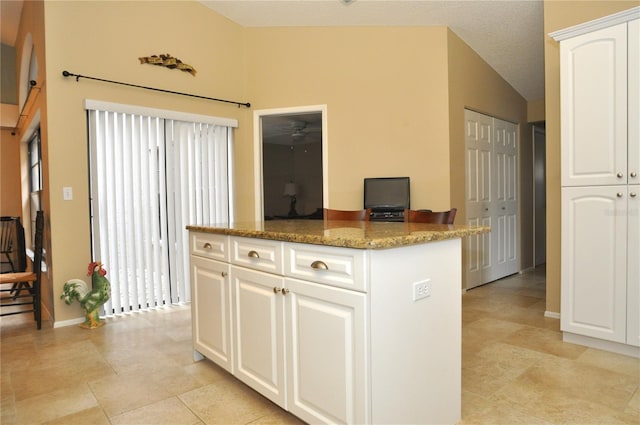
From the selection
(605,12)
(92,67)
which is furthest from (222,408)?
(605,12)

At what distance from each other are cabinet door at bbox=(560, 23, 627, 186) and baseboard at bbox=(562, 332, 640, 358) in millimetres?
1064

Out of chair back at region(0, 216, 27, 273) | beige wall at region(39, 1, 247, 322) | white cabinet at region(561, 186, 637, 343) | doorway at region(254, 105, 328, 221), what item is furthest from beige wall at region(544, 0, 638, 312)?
chair back at region(0, 216, 27, 273)

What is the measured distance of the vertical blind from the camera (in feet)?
12.2

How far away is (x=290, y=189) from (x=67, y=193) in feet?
7.80

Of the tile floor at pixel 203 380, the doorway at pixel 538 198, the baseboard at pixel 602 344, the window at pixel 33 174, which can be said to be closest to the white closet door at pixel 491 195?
the doorway at pixel 538 198

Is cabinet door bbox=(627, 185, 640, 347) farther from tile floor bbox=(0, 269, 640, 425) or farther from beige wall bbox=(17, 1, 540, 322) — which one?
beige wall bbox=(17, 1, 540, 322)

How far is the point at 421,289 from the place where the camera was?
158 cm

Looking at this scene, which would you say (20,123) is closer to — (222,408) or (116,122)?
(116,122)

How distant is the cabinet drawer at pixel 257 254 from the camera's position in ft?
5.96

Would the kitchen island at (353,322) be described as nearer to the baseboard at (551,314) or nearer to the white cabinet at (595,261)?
the white cabinet at (595,261)

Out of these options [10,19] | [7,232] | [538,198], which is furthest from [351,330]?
[7,232]

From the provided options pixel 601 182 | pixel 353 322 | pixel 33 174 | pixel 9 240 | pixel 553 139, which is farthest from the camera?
pixel 9 240

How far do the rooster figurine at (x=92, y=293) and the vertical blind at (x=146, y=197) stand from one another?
0.86 feet

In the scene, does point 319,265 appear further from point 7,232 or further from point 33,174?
point 7,232
